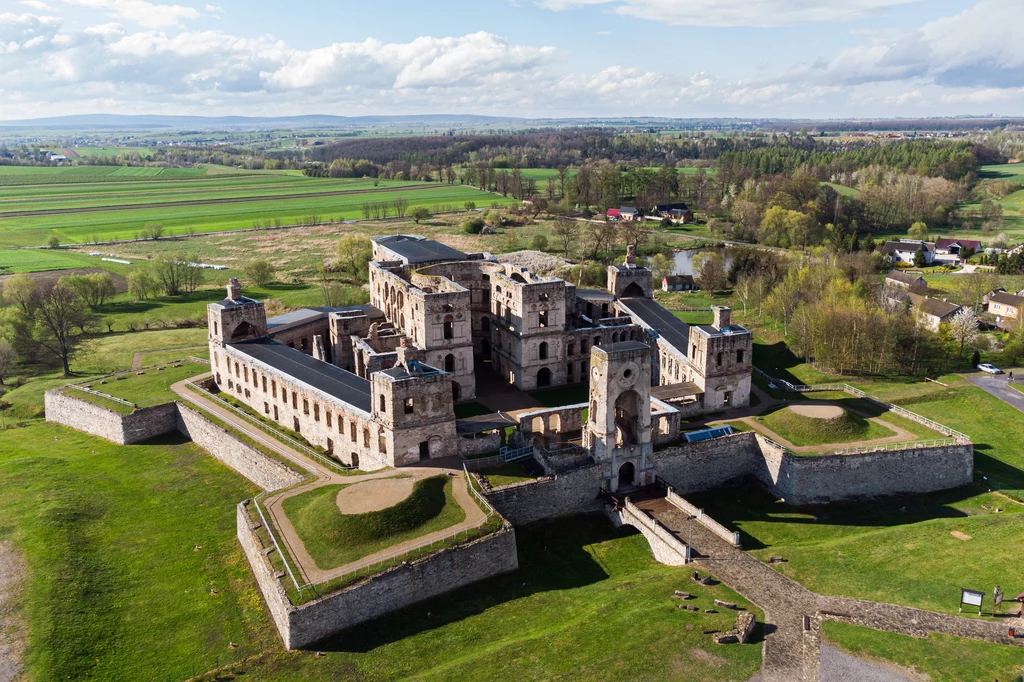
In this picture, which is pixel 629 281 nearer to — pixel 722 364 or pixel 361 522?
pixel 722 364

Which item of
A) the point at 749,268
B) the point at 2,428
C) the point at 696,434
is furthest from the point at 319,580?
the point at 749,268

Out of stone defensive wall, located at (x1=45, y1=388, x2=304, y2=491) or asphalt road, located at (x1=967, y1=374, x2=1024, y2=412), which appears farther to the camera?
asphalt road, located at (x1=967, y1=374, x2=1024, y2=412)

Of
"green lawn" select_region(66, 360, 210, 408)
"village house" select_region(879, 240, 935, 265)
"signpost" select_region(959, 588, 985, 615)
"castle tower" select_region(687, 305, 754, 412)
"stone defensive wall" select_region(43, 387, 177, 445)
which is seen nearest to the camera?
"signpost" select_region(959, 588, 985, 615)

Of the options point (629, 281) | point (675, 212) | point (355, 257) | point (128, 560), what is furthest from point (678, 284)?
point (128, 560)

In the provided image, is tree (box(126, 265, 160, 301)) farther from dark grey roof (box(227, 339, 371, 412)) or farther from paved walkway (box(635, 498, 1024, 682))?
paved walkway (box(635, 498, 1024, 682))

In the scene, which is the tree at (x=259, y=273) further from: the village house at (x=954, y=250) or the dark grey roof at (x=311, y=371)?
the village house at (x=954, y=250)

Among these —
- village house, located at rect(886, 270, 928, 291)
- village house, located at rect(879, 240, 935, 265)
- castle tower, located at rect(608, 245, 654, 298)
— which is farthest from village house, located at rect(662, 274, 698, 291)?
village house, located at rect(879, 240, 935, 265)
